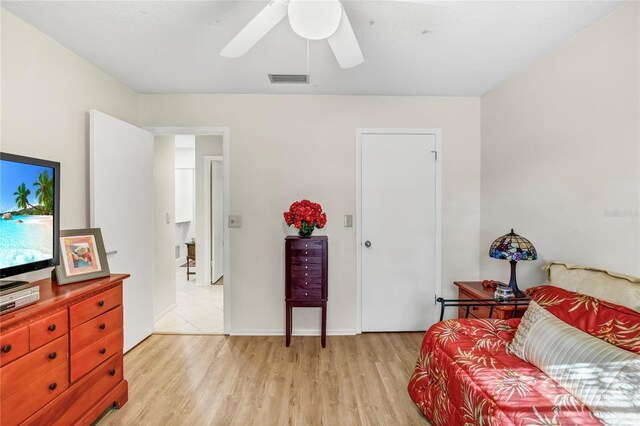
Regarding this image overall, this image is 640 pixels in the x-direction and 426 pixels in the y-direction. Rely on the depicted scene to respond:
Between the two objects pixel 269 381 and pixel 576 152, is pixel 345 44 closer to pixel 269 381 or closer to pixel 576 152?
pixel 576 152

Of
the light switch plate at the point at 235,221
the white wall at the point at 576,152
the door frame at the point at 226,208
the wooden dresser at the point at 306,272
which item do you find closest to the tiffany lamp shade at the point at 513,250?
the white wall at the point at 576,152

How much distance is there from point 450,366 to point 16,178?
248cm

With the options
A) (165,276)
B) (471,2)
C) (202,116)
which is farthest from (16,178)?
(471,2)

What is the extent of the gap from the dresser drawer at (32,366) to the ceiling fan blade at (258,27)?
1757 mm

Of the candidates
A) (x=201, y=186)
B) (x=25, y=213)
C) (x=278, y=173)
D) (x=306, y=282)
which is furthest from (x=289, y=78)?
(x=201, y=186)

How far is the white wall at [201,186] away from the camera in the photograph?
15.4 ft

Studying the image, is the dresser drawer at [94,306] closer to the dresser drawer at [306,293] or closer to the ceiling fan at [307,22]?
the dresser drawer at [306,293]

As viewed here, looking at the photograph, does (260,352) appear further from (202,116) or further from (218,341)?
(202,116)

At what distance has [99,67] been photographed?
2.44m

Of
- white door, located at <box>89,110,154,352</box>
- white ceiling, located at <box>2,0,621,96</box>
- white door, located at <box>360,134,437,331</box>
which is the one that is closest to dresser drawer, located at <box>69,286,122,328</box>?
white door, located at <box>89,110,154,352</box>

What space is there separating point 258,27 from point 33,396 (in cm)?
203

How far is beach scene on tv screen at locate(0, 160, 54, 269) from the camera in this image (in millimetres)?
1464

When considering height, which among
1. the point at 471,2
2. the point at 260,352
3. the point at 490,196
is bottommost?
the point at 260,352

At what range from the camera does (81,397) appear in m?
1.64
